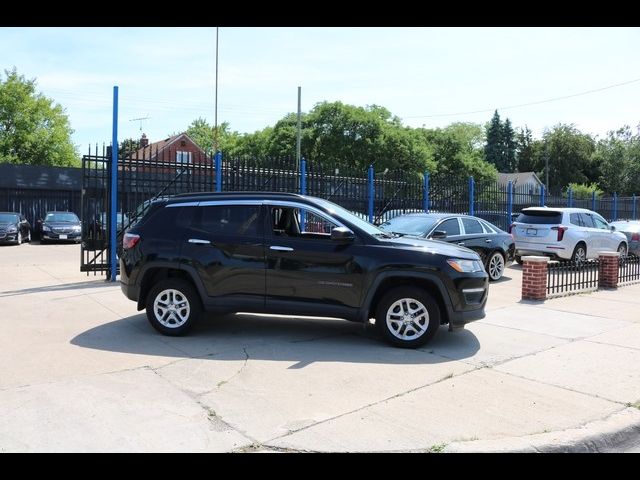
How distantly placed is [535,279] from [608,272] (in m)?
3.04

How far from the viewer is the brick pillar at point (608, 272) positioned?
12008 mm

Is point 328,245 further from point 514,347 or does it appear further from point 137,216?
point 137,216

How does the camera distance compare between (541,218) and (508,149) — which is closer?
(541,218)

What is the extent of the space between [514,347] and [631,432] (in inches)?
94.9

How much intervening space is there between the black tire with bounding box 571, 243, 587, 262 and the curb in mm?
10995

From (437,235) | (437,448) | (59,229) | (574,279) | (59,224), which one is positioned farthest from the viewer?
(59,224)

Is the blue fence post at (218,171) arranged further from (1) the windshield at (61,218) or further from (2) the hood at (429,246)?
(1) the windshield at (61,218)

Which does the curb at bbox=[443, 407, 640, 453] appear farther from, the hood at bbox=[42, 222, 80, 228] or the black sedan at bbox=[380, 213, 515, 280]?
the hood at bbox=[42, 222, 80, 228]

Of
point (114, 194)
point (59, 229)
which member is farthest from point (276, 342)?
point (59, 229)

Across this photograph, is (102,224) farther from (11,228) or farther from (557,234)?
(11,228)

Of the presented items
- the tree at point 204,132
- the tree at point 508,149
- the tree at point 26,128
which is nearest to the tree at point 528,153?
the tree at point 508,149

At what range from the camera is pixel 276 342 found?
6812mm

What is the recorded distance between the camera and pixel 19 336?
692cm

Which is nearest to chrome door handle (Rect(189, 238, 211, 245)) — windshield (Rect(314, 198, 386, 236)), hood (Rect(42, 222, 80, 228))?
windshield (Rect(314, 198, 386, 236))
